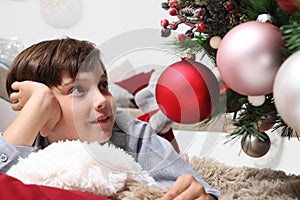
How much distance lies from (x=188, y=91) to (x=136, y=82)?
0.31m

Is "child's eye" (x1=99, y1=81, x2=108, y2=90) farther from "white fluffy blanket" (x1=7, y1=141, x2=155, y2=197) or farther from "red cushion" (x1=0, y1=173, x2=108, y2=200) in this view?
"red cushion" (x1=0, y1=173, x2=108, y2=200)

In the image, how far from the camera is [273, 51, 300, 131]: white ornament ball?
43 cm

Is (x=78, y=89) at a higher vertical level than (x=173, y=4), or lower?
lower

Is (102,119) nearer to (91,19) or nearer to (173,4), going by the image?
(173,4)

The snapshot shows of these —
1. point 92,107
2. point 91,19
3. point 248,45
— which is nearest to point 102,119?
point 92,107

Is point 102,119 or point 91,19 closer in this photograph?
point 102,119

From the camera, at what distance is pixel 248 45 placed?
19.3 inches

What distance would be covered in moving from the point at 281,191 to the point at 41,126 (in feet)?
1.35

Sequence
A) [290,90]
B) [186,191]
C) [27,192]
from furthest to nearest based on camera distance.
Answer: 1. [186,191]
2. [27,192]
3. [290,90]

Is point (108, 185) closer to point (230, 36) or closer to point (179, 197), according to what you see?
point (179, 197)

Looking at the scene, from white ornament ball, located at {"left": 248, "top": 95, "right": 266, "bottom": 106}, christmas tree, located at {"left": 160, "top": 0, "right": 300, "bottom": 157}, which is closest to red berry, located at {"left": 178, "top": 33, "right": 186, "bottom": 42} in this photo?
christmas tree, located at {"left": 160, "top": 0, "right": 300, "bottom": 157}

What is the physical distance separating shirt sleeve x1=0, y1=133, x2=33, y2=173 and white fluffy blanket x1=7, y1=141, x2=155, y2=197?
102 mm

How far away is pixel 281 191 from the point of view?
667mm

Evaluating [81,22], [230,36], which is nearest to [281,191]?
[230,36]
